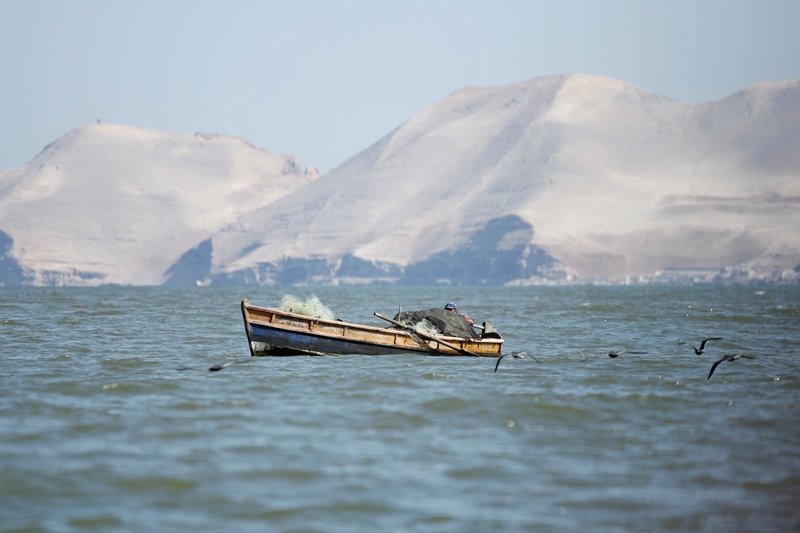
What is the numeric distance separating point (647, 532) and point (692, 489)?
2.28m

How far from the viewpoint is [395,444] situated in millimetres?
18031

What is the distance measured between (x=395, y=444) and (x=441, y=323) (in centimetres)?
1383

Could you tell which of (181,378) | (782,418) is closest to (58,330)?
(181,378)

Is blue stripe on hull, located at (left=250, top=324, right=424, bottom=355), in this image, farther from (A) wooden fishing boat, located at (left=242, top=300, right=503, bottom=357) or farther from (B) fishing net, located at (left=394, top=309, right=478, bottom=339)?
(B) fishing net, located at (left=394, top=309, right=478, bottom=339)

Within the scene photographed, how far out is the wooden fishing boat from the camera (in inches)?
1170

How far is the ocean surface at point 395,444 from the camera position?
1395cm

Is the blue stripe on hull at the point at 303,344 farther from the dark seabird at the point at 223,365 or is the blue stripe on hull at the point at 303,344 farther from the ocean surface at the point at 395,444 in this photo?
the dark seabird at the point at 223,365

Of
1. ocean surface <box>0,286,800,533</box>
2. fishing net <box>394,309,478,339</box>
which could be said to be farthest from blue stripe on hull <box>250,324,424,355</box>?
fishing net <box>394,309,478,339</box>

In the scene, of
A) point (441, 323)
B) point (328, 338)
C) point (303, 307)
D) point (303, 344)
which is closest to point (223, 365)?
point (303, 344)

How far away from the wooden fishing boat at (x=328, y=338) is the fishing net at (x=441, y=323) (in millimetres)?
326

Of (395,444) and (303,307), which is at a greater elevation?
(303,307)

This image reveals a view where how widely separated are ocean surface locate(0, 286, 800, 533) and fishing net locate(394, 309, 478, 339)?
939 millimetres

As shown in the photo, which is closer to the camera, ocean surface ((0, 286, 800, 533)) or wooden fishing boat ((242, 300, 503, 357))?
ocean surface ((0, 286, 800, 533))

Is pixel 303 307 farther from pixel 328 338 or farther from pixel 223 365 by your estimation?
pixel 223 365
